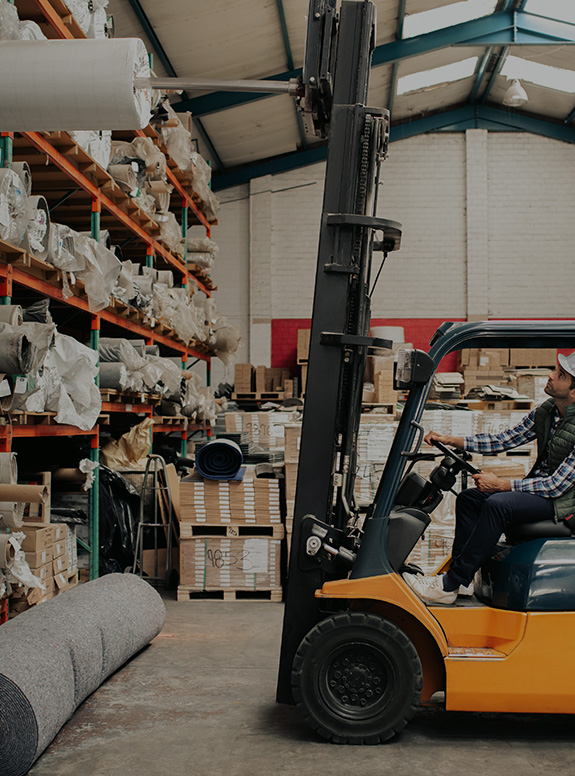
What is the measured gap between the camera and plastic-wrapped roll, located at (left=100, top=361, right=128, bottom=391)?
700 centimetres

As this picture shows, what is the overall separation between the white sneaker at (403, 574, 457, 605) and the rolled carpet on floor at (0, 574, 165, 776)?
1.72m

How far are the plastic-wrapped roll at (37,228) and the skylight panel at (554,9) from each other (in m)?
10.5

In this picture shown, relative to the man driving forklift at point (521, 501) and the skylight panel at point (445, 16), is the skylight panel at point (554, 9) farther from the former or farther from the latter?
the man driving forklift at point (521, 501)

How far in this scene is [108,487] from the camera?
726cm

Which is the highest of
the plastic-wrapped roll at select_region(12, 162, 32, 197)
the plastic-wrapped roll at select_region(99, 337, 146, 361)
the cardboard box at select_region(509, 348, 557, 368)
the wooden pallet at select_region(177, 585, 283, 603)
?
the plastic-wrapped roll at select_region(12, 162, 32, 197)

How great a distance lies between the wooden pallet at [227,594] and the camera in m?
6.78

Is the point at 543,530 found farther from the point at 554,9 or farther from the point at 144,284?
the point at 554,9

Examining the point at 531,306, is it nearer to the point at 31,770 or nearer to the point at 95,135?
the point at 95,135

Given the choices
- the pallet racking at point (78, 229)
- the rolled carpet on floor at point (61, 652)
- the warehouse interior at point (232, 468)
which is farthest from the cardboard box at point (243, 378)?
the rolled carpet on floor at point (61, 652)

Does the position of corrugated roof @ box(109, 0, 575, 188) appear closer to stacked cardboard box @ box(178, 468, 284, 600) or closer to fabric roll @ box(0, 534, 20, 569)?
stacked cardboard box @ box(178, 468, 284, 600)

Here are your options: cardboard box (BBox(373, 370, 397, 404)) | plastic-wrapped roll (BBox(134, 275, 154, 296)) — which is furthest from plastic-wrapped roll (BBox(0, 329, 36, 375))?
cardboard box (BBox(373, 370, 397, 404))

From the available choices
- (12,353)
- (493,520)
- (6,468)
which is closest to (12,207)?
(12,353)

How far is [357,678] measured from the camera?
137 inches

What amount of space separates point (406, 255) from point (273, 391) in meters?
4.23
